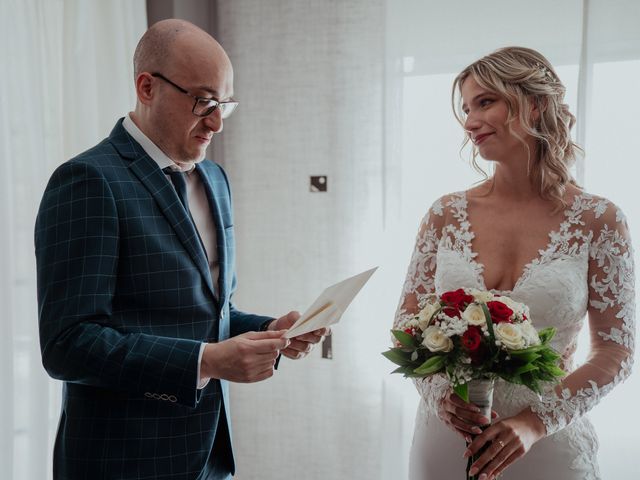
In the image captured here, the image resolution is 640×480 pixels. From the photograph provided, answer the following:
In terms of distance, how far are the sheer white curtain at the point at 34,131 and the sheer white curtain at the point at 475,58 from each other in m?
1.21

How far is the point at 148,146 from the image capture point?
1.51 metres

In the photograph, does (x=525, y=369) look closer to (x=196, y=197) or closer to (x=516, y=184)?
(x=516, y=184)

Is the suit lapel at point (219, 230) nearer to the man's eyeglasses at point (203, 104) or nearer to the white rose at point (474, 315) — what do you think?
the man's eyeglasses at point (203, 104)

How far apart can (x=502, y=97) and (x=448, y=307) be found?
0.76 metres

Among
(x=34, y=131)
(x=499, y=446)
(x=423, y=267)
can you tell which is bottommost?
(x=499, y=446)

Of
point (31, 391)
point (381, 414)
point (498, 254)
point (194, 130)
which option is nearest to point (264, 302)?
point (381, 414)

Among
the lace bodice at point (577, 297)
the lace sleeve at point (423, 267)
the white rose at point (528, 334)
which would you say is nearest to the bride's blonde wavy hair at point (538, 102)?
the lace bodice at point (577, 297)

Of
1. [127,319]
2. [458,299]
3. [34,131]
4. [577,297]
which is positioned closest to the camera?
[127,319]

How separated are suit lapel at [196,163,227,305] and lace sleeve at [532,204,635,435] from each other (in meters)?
0.93

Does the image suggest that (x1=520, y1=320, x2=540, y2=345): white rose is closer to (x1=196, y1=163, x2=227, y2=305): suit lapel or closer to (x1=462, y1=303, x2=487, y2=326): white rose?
(x1=462, y1=303, x2=487, y2=326): white rose

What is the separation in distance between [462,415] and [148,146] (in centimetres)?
106

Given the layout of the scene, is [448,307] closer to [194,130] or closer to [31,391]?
[194,130]

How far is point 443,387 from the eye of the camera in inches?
70.2

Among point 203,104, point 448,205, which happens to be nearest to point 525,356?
point 448,205
